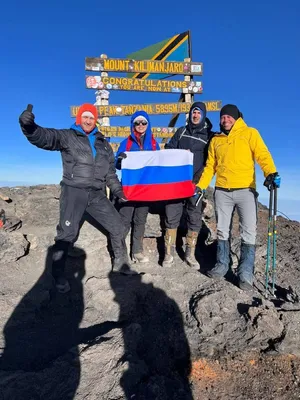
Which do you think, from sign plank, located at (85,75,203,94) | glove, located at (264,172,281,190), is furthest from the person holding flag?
sign plank, located at (85,75,203,94)

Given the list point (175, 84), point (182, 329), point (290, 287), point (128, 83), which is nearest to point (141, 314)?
point (182, 329)

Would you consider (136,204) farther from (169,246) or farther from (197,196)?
(197,196)

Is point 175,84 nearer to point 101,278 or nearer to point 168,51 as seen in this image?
point 168,51

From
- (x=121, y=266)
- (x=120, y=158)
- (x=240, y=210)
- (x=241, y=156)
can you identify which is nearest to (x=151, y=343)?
(x=121, y=266)

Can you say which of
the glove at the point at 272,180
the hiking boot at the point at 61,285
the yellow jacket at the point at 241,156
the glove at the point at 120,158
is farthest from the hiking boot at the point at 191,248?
the hiking boot at the point at 61,285

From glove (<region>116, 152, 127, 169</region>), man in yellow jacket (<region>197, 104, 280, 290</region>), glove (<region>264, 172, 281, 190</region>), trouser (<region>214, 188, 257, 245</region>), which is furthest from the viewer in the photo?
glove (<region>116, 152, 127, 169</region>)

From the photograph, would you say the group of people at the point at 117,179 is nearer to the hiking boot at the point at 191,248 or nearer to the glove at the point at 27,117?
the glove at the point at 27,117

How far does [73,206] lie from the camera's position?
18.8 feet

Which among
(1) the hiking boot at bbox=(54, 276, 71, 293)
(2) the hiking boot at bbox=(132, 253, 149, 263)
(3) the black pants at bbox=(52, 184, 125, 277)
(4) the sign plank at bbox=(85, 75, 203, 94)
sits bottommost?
(1) the hiking boot at bbox=(54, 276, 71, 293)

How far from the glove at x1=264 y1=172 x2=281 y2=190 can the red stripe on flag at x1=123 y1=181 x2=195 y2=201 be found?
1.62 m

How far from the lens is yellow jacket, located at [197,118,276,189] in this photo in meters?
5.59

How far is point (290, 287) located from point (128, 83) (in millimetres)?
7199

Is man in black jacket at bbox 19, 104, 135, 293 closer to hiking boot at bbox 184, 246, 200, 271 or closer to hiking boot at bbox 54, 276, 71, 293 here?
hiking boot at bbox 54, 276, 71, 293

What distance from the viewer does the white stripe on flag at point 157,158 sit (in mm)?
6789
